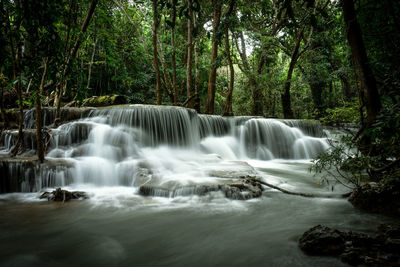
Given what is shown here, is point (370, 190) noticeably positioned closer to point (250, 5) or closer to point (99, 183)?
point (99, 183)

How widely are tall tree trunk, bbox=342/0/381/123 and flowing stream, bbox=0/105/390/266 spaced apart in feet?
5.08

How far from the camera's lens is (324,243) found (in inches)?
89.8

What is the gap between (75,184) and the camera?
17.7 feet

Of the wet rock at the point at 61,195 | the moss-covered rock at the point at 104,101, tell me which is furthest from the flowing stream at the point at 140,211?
the moss-covered rock at the point at 104,101

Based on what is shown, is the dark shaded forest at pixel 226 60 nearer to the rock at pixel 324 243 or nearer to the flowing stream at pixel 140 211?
the flowing stream at pixel 140 211

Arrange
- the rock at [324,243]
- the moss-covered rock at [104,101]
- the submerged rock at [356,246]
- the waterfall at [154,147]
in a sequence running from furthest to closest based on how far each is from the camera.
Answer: the moss-covered rock at [104,101] → the waterfall at [154,147] → the rock at [324,243] → the submerged rock at [356,246]

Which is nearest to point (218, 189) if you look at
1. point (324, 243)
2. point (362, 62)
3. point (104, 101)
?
point (324, 243)

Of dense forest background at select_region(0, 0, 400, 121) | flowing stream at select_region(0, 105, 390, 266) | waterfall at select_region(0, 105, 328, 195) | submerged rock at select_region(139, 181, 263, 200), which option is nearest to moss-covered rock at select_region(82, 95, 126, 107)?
dense forest background at select_region(0, 0, 400, 121)

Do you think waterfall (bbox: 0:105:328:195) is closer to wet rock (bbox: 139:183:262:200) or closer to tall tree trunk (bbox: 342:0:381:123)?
wet rock (bbox: 139:183:262:200)

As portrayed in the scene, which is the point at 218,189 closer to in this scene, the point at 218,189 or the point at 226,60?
the point at 218,189

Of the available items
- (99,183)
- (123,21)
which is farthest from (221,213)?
(123,21)

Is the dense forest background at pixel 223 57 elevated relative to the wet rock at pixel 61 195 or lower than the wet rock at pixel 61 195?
elevated

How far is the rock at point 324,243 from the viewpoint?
2227 millimetres

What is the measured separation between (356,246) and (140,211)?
3.06 meters
